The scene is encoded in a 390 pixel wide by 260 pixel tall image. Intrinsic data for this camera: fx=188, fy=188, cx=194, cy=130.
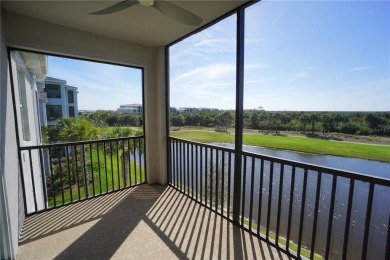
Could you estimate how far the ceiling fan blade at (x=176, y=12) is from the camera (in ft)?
4.76

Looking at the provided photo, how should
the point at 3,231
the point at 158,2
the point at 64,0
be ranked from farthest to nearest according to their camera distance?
the point at 64,0
the point at 158,2
the point at 3,231

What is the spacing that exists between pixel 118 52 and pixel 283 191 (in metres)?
3.22

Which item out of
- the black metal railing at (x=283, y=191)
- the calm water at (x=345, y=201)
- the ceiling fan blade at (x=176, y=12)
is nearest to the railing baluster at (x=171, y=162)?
the black metal railing at (x=283, y=191)

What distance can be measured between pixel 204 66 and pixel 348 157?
3.10 metres

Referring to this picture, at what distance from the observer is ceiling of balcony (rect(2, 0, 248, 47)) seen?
1916 millimetres

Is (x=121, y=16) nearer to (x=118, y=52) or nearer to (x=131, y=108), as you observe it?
(x=118, y=52)

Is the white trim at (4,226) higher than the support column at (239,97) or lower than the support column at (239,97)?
lower

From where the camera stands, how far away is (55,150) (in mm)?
2777

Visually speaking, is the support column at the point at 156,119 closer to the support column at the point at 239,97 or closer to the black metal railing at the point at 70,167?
the black metal railing at the point at 70,167

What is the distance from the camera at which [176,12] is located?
5.06 feet

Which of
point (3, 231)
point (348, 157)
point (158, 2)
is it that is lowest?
point (3, 231)

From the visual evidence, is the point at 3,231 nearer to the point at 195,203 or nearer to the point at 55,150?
the point at 55,150

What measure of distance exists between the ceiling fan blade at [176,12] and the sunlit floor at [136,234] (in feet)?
6.86

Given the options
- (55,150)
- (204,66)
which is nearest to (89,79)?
(55,150)
